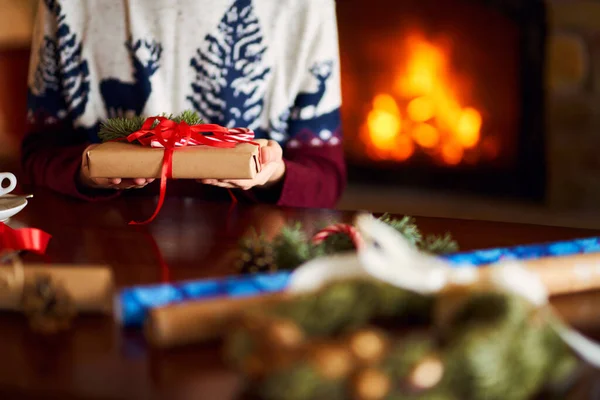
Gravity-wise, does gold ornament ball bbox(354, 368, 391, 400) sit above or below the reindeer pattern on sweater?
below

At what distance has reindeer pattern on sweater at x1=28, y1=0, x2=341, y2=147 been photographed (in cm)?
137

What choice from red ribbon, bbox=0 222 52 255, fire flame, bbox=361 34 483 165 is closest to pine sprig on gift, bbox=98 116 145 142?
red ribbon, bbox=0 222 52 255

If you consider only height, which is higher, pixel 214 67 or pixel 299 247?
pixel 214 67

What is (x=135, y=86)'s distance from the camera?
141 centimetres

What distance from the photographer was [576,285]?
60 centimetres

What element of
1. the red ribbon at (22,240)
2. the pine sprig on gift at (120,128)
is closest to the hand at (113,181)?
the pine sprig on gift at (120,128)

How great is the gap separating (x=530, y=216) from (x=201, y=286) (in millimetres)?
1875

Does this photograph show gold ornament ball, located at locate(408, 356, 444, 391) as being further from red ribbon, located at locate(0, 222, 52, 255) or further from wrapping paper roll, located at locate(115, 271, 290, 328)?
red ribbon, located at locate(0, 222, 52, 255)

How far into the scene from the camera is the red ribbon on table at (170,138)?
91cm

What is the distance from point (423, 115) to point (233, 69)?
1.16 metres

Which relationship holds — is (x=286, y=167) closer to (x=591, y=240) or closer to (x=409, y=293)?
(x=591, y=240)

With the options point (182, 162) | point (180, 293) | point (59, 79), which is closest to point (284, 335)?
point (180, 293)

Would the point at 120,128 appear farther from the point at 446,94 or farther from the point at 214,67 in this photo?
the point at 446,94

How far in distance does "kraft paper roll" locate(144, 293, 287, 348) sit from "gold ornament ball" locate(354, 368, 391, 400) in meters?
0.12
